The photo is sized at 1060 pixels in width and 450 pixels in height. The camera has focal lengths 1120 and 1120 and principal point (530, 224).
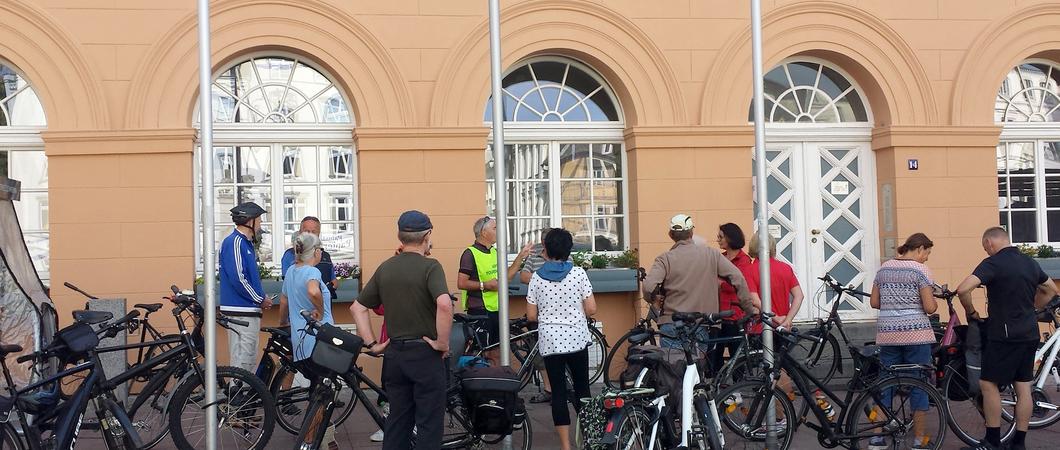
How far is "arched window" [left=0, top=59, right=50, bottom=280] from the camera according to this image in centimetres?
1069

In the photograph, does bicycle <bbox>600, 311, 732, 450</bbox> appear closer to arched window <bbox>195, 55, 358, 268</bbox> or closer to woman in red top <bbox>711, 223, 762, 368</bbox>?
woman in red top <bbox>711, 223, 762, 368</bbox>

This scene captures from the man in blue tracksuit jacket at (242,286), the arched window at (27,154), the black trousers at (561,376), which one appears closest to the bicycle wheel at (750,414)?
the black trousers at (561,376)

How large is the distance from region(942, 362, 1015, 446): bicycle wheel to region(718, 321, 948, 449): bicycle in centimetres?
61

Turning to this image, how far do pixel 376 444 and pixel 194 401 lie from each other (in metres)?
1.41

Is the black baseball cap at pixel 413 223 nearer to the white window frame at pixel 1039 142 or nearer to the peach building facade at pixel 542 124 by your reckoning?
the peach building facade at pixel 542 124

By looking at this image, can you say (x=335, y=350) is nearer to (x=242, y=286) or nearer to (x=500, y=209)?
(x=500, y=209)

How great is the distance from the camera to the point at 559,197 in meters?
11.7

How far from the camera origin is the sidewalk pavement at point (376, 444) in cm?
845

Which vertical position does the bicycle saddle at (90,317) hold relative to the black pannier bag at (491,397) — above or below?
above

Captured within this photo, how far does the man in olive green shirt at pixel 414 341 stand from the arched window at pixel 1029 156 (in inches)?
326

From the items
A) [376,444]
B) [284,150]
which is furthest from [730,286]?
[284,150]

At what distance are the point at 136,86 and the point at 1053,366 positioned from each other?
835 cm

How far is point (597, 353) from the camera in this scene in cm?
1084

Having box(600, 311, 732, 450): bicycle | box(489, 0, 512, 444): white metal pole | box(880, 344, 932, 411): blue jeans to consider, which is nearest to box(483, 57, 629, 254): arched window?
box(489, 0, 512, 444): white metal pole
